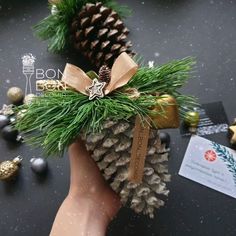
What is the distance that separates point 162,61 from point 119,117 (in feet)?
0.94

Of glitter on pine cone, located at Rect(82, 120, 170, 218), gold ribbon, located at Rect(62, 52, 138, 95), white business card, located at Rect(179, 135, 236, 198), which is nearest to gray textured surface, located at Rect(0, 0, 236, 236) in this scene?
white business card, located at Rect(179, 135, 236, 198)

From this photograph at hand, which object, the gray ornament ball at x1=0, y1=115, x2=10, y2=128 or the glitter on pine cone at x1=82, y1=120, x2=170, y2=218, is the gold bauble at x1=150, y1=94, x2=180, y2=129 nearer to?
the glitter on pine cone at x1=82, y1=120, x2=170, y2=218

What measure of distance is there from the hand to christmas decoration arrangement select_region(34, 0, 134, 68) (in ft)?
0.56

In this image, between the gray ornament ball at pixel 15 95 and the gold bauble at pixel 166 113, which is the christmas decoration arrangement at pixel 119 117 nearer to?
the gold bauble at pixel 166 113

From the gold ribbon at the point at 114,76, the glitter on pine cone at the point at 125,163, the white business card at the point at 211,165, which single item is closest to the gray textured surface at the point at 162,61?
the white business card at the point at 211,165

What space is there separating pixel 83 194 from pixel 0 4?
0.41 metres

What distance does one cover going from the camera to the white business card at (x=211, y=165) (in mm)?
764

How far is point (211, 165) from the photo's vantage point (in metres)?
0.77

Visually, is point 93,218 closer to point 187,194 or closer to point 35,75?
point 187,194

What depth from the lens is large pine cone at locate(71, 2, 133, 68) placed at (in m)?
0.73

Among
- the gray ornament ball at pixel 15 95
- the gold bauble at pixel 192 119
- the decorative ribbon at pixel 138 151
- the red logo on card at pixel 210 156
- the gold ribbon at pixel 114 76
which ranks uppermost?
the gold ribbon at pixel 114 76

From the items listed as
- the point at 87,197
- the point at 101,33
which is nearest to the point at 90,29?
the point at 101,33

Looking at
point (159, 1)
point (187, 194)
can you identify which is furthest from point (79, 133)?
point (159, 1)

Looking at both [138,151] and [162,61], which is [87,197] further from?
[162,61]
